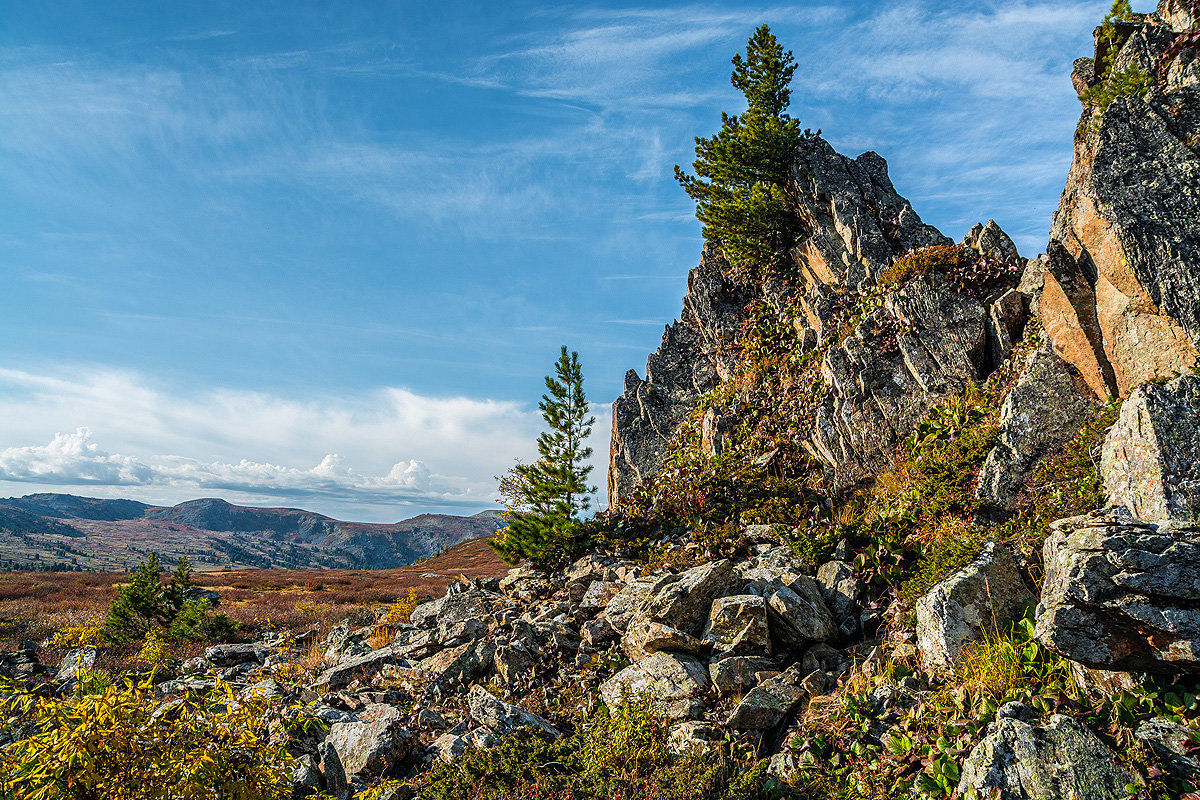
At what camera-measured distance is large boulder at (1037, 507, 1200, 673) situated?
6.44 meters

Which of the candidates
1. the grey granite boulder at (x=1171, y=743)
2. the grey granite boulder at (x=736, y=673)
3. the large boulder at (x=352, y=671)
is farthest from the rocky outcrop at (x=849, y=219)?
the large boulder at (x=352, y=671)

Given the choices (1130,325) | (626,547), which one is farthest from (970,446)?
(626,547)

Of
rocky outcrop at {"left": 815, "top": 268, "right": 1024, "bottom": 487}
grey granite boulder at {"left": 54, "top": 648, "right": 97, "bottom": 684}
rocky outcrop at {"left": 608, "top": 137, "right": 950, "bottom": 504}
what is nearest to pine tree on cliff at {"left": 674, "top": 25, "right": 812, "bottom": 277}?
rocky outcrop at {"left": 608, "top": 137, "right": 950, "bottom": 504}

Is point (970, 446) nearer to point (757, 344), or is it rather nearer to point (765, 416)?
point (765, 416)

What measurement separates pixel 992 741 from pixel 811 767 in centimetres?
233

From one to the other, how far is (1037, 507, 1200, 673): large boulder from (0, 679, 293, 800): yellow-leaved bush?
878cm

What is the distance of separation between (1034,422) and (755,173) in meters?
17.5

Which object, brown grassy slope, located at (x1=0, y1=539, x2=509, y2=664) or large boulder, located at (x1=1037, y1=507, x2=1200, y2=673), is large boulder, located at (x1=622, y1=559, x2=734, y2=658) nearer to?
large boulder, located at (x1=1037, y1=507, x2=1200, y2=673)

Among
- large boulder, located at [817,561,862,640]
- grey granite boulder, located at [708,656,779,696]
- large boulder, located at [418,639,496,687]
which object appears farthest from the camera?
large boulder, located at [418,639,496,687]

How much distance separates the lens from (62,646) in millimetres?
20844

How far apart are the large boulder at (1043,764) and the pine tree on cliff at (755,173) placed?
2191 centimetres

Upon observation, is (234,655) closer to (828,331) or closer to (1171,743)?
(1171,743)

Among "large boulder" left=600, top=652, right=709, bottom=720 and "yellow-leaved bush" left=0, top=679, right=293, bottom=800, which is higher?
"yellow-leaved bush" left=0, top=679, right=293, bottom=800

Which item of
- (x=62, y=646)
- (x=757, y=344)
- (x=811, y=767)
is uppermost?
(x=757, y=344)
